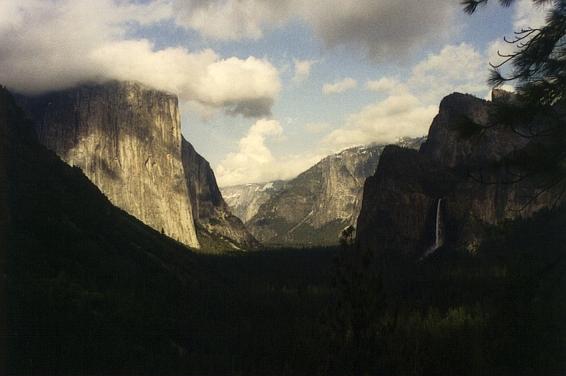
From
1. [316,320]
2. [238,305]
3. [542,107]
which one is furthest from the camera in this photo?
[238,305]

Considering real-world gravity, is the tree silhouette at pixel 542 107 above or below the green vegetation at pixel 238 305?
above

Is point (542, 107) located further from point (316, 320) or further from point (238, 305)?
point (238, 305)

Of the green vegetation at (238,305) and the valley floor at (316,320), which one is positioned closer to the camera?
the valley floor at (316,320)

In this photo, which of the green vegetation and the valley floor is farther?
the green vegetation

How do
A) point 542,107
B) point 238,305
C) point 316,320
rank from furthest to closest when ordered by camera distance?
point 238,305 → point 316,320 → point 542,107

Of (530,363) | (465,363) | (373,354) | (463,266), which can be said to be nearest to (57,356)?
(465,363)

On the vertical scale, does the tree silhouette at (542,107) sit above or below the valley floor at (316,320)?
above

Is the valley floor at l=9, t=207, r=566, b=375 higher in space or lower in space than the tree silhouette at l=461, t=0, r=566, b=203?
lower

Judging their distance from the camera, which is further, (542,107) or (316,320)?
(316,320)

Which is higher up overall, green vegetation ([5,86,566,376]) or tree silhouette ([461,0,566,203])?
tree silhouette ([461,0,566,203])

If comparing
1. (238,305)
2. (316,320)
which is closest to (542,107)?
(316,320)

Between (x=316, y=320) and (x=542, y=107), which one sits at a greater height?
(x=542, y=107)
